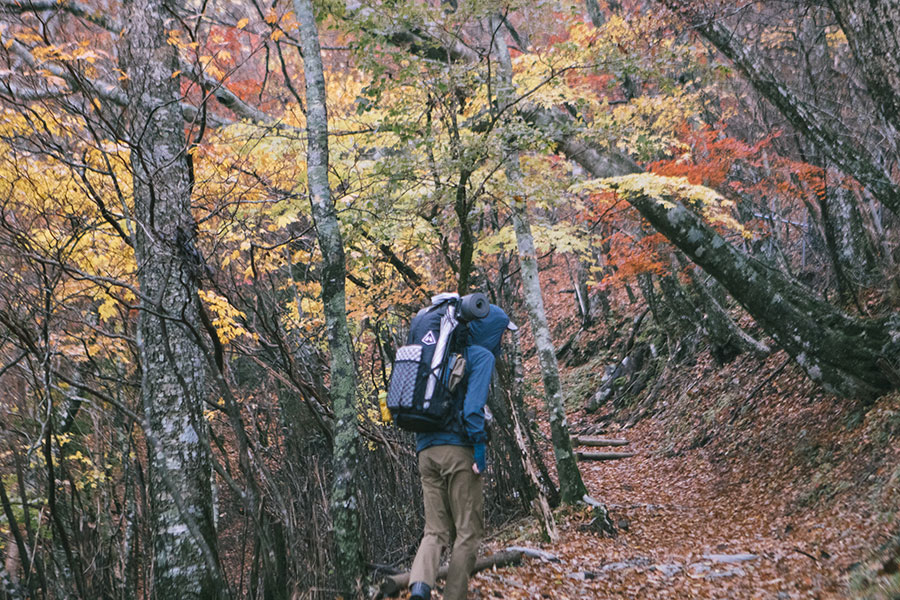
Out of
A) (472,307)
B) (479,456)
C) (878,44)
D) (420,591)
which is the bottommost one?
(420,591)

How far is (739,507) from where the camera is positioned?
724cm

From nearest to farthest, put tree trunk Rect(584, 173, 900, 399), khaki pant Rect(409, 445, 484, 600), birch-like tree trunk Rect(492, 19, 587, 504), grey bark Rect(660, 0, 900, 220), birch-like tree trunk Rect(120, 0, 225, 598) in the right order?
khaki pant Rect(409, 445, 484, 600) → birch-like tree trunk Rect(120, 0, 225, 598) → grey bark Rect(660, 0, 900, 220) → tree trunk Rect(584, 173, 900, 399) → birch-like tree trunk Rect(492, 19, 587, 504)

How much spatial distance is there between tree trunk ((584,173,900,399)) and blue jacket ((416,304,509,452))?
439cm

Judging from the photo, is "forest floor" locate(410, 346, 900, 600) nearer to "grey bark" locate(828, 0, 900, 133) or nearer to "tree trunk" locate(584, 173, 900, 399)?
"tree trunk" locate(584, 173, 900, 399)

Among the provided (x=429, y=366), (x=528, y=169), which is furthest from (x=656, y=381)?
(x=429, y=366)

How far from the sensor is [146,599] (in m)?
4.32

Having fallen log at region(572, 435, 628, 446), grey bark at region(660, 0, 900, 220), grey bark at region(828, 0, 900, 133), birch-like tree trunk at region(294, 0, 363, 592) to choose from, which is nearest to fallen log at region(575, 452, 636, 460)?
fallen log at region(572, 435, 628, 446)

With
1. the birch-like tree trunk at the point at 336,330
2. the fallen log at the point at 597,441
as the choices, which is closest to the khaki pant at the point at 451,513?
the birch-like tree trunk at the point at 336,330

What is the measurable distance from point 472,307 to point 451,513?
125 centimetres

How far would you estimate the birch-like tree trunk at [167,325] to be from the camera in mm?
4207

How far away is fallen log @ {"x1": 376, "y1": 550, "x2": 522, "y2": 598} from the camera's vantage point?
396 cm

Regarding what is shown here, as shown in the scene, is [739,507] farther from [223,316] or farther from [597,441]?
[223,316]

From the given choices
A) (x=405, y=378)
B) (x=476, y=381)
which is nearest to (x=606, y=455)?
(x=476, y=381)

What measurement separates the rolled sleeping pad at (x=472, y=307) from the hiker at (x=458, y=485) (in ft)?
0.35
